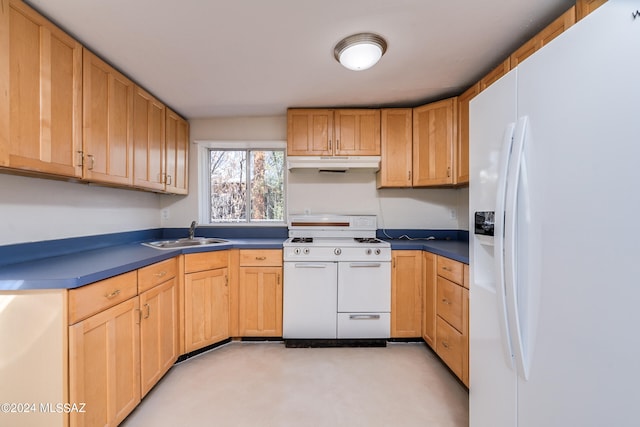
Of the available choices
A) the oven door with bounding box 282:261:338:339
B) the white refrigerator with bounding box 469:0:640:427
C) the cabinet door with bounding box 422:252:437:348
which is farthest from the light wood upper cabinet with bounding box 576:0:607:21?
the oven door with bounding box 282:261:338:339

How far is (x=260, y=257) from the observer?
2.46 m

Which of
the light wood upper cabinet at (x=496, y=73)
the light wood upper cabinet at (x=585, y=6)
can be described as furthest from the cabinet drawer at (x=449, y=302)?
the light wood upper cabinet at (x=585, y=6)

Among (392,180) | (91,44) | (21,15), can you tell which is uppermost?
(91,44)

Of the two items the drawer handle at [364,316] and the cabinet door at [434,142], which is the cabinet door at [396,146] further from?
the drawer handle at [364,316]

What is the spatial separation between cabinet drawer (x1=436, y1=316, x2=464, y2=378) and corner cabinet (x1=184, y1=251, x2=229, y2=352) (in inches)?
72.4

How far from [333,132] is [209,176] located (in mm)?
1560

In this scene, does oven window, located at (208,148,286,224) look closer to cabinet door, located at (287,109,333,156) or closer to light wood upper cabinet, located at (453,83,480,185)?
cabinet door, located at (287,109,333,156)

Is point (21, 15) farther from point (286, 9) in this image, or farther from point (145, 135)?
point (286, 9)

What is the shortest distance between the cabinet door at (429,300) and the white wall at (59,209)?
2.73 meters

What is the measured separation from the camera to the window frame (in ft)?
9.78

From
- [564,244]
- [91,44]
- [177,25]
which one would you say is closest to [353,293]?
[564,244]

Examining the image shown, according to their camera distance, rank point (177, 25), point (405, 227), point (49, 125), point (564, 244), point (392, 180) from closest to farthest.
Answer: point (564, 244) → point (49, 125) → point (177, 25) → point (392, 180) → point (405, 227)

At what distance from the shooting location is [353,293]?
2424 mm

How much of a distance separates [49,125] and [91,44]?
0.69 meters
